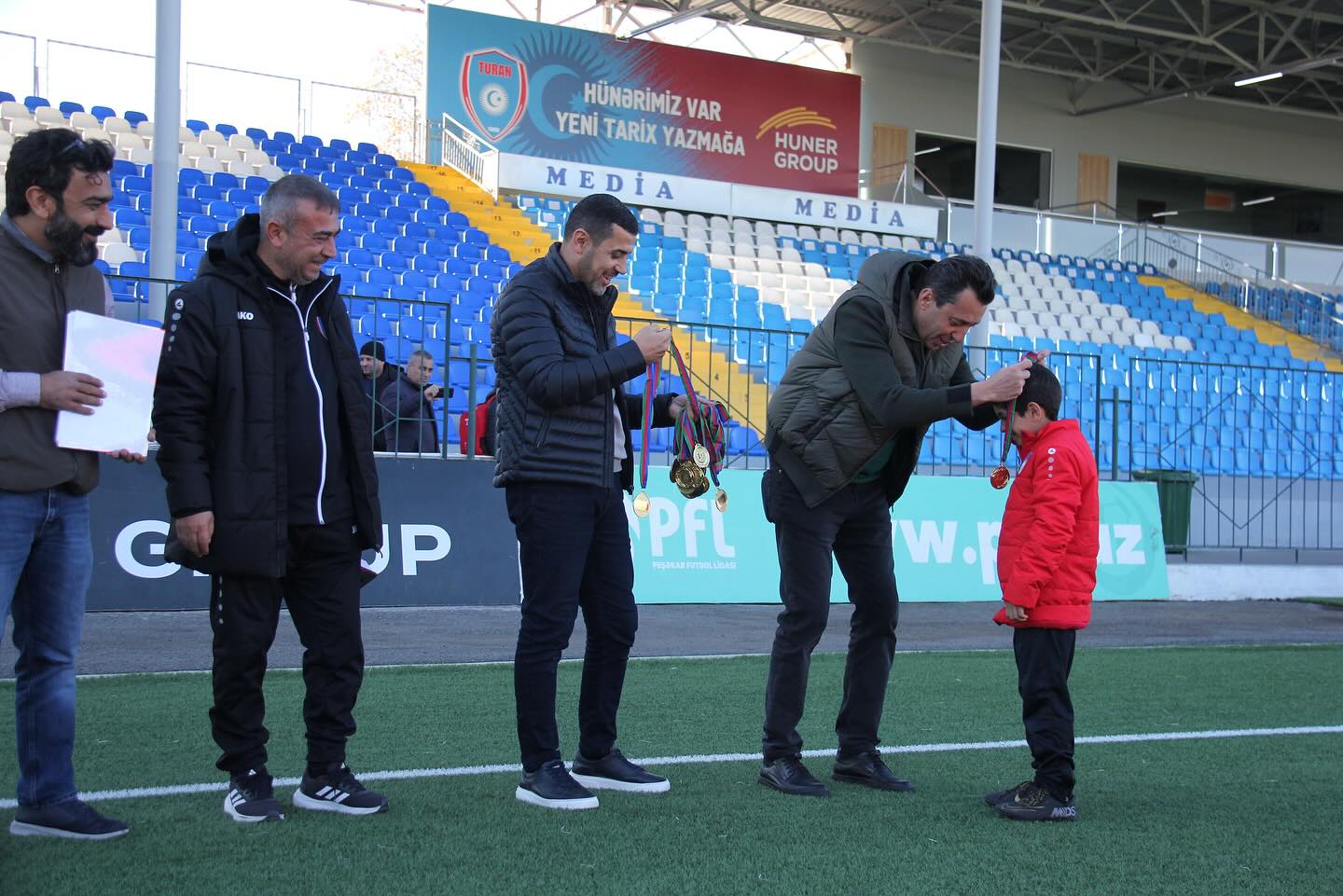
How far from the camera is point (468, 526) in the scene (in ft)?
29.5

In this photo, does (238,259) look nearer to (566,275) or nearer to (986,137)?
(566,275)

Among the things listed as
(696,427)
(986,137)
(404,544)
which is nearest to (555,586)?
(696,427)

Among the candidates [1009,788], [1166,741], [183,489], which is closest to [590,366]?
[183,489]

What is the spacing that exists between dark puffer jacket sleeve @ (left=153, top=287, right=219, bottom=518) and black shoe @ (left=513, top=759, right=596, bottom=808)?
4.08ft

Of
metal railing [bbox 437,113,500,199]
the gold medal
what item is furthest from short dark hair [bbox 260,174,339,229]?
metal railing [bbox 437,113,500,199]

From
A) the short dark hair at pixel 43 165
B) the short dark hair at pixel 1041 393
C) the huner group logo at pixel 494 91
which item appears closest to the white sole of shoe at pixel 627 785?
the short dark hair at pixel 1041 393

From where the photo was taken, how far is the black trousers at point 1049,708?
4062 millimetres

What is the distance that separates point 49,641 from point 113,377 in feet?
2.32

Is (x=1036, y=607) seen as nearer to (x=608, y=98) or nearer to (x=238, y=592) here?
(x=238, y=592)

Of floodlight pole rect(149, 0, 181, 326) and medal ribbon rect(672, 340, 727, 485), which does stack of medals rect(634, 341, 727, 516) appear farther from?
floodlight pole rect(149, 0, 181, 326)

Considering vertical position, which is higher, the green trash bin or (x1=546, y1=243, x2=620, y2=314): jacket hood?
(x1=546, y1=243, x2=620, y2=314): jacket hood

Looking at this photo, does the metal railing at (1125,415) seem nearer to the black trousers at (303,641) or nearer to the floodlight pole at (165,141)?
the floodlight pole at (165,141)

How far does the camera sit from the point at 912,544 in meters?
10.2

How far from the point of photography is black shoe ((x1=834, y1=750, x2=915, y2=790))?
436 centimetres
